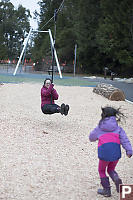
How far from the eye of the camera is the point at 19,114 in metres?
11.2

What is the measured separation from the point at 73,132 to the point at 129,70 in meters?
38.3

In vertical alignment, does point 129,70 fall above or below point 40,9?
below

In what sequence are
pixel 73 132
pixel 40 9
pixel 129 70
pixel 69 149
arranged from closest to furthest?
pixel 69 149, pixel 73 132, pixel 129 70, pixel 40 9

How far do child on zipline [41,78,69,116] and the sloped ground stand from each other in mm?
448

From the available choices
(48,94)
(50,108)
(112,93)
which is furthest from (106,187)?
(112,93)

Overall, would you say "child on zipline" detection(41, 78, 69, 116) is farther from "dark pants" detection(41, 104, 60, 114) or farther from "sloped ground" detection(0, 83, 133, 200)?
"sloped ground" detection(0, 83, 133, 200)

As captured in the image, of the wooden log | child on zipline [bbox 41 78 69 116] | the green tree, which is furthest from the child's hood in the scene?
the green tree

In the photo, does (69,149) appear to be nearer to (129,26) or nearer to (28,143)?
(28,143)

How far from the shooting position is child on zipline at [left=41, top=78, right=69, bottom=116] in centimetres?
918

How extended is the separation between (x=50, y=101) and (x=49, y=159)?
320 cm

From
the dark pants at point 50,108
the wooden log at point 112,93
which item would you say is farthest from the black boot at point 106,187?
the wooden log at point 112,93

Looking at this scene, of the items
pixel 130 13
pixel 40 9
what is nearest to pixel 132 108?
pixel 130 13

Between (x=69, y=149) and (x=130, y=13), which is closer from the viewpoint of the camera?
(x=69, y=149)

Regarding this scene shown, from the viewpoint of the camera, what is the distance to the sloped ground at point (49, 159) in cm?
489
